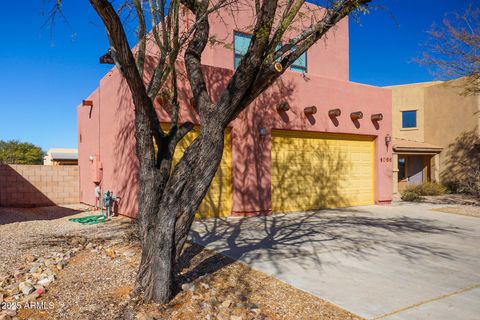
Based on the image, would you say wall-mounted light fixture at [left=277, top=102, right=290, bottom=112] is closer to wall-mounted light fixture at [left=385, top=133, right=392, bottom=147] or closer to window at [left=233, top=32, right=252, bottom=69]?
window at [left=233, top=32, right=252, bottom=69]

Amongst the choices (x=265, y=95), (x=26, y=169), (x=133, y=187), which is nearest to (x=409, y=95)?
(x=265, y=95)

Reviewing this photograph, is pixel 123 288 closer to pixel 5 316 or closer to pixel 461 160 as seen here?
pixel 5 316

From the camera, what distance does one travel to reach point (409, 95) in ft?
78.4

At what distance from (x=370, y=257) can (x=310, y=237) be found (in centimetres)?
172

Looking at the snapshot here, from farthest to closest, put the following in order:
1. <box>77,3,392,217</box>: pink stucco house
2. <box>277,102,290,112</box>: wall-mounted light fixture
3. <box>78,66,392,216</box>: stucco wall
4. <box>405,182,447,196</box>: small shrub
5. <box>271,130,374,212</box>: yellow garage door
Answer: <box>405,182,447,196</box>: small shrub < <box>271,130,374,212</box>: yellow garage door < <box>277,102,290,112</box>: wall-mounted light fixture < <box>77,3,392,217</box>: pink stucco house < <box>78,66,392,216</box>: stucco wall

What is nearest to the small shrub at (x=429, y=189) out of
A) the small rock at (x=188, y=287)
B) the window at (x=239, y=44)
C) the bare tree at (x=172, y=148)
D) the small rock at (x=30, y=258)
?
the window at (x=239, y=44)

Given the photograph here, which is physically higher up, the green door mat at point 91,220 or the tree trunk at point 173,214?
the tree trunk at point 173,214

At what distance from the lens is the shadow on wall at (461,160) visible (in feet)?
67.0

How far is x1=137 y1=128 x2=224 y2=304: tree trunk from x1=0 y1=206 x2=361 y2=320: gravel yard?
0.85 ft

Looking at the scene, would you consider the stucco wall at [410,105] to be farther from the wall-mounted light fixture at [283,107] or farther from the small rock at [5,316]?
the small rock at [5,316]

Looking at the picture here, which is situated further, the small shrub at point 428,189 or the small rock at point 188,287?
the small shrub at point 428,189

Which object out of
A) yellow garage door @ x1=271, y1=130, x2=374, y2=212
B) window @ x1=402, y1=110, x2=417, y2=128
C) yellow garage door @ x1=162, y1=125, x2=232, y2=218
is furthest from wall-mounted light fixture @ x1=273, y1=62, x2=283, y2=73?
window @ x1=402, y1=110, x2=417, y2=128

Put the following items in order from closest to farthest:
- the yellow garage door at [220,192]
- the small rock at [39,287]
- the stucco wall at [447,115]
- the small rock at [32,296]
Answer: the small rock at [32,296]
the small rock at [39,287]
the yellow garage door at [220,192]
the stucco wall at [447,115]

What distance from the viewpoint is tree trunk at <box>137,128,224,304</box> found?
4047 millimetres
